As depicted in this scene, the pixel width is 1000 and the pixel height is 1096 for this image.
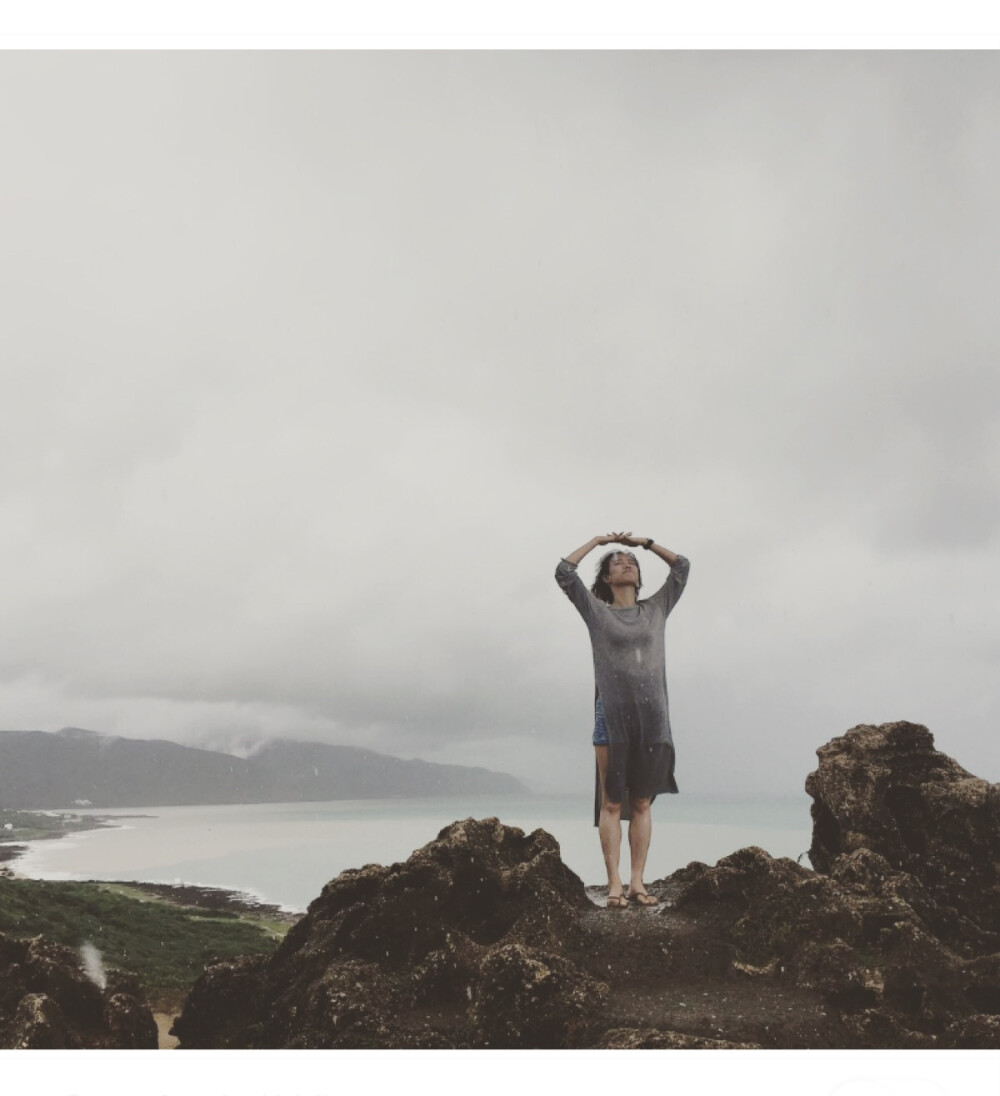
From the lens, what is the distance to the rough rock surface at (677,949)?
Result: 565 centimetres

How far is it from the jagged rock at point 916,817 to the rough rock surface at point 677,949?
0.02 m

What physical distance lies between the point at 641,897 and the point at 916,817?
287 centimetres

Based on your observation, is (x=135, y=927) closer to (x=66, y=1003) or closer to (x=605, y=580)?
(x=66, y=1003)

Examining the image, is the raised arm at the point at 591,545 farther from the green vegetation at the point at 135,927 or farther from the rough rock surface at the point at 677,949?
the green vegetation at the point at 135,927

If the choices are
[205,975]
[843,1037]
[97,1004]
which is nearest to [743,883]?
[843,1037]

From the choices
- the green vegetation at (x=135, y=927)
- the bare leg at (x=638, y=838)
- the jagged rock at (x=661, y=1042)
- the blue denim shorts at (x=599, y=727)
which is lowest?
the green vegetation at (x=135, y=927)

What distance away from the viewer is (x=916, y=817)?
25.0 ft

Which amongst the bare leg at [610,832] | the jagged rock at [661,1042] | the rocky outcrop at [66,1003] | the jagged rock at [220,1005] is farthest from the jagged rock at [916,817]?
the rocky outcrop at [66,1003]

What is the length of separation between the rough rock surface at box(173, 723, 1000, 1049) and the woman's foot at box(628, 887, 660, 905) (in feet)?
0.62

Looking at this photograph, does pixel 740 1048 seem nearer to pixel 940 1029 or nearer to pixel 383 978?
pixel 940 1029

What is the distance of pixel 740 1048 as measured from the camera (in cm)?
522

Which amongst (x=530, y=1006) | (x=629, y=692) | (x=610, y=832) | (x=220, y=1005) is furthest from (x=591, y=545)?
(x=220, y=1005)

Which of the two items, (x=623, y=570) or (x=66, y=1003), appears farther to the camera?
(x=623, y=570)

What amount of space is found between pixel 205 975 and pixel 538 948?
3019 millimetres
